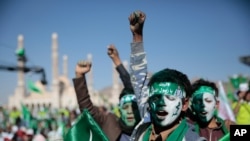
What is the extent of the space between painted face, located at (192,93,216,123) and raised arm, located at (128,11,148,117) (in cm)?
55

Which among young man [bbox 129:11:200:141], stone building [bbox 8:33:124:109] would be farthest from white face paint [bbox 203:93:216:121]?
stone building [bbox 8:33:124:109]

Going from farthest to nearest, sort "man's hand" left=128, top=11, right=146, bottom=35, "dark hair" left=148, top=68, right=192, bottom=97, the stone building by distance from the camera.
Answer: the stone building < "man's hand" left=128, top=11, right=146, bottom=35 < "dark hair" left=148, top=68, right=192, bottom=97

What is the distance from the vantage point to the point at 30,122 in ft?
48.8

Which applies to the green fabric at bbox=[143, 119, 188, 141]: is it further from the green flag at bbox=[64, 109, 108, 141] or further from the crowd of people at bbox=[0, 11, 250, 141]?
the green flag at bbox=[64, 109, 108, 141]

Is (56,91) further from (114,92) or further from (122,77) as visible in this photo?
(122,77)

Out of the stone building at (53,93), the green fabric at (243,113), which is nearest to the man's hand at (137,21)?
the green fabric at (243,113)

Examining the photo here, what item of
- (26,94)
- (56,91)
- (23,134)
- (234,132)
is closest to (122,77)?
(234,132)

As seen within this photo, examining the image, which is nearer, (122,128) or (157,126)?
(157,126)

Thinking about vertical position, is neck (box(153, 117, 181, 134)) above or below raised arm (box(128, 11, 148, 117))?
below

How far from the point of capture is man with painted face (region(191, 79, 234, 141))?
328 cm

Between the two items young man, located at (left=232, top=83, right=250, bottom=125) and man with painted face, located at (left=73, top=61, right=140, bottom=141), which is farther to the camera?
young man, located at (left=232, top=83, right=250, bottom=125)

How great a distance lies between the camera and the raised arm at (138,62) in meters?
2.93

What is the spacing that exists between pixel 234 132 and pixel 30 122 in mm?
12741

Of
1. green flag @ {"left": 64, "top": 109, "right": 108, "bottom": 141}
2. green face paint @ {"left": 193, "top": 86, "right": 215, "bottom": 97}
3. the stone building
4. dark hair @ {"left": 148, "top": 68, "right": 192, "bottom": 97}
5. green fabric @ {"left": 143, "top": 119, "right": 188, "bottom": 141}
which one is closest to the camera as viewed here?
green fabric @ {"left": 143, "top": 119, "right": 188, "bottom": 141}
